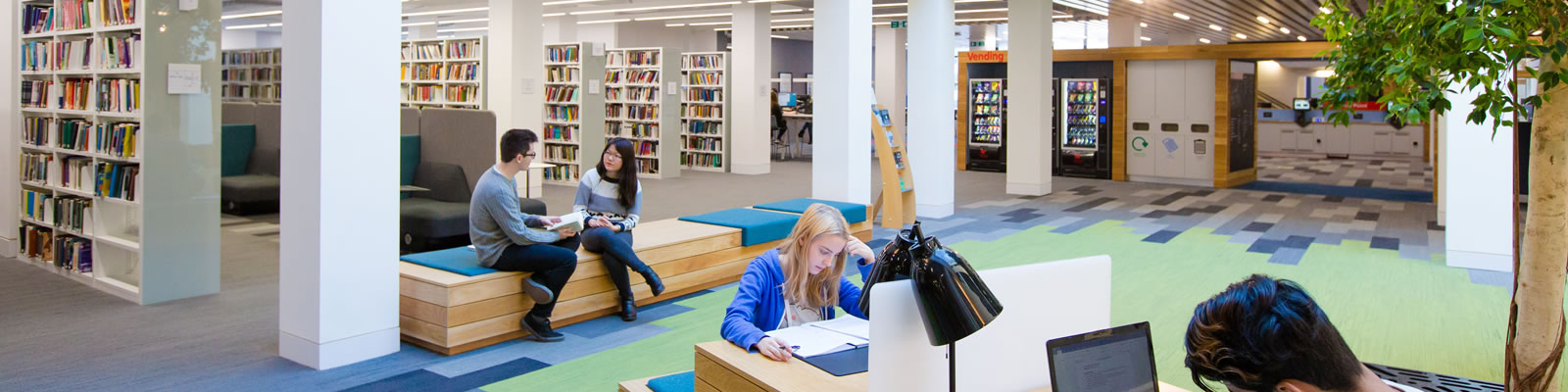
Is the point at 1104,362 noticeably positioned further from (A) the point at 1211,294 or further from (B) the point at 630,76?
(B) the point at 630,76

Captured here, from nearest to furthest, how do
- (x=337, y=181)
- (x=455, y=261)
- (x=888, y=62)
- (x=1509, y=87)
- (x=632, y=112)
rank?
(x=1509, y=87) → (x=337, y=181) → (x=455, y=261) → (x=632, y=112) → (x=888, y=62)

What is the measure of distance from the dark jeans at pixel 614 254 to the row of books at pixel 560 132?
906 centimetres

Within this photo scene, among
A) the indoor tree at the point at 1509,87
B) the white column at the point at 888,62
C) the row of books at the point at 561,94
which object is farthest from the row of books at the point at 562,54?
the indoor tree at the point at 1509,87

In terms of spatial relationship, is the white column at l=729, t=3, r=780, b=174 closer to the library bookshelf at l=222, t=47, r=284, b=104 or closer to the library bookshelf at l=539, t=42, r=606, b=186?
the library bookshelf at l=539, t=42, r=606, b=186

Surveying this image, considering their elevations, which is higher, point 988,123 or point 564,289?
point 988,123

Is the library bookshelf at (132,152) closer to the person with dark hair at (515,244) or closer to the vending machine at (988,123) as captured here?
the person with dark hair at (515,244)

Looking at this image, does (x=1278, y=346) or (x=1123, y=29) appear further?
(x=1123, y=29)

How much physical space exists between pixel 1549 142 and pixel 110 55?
6.99 meters

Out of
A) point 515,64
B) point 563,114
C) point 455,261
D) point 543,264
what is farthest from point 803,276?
point 563,114

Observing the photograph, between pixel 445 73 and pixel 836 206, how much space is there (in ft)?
24.4

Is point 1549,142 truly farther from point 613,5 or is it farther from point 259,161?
point 613,5

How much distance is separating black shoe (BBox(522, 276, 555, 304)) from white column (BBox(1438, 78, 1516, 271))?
21.0 feet

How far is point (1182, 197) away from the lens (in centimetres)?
1337

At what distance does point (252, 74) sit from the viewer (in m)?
18.0
